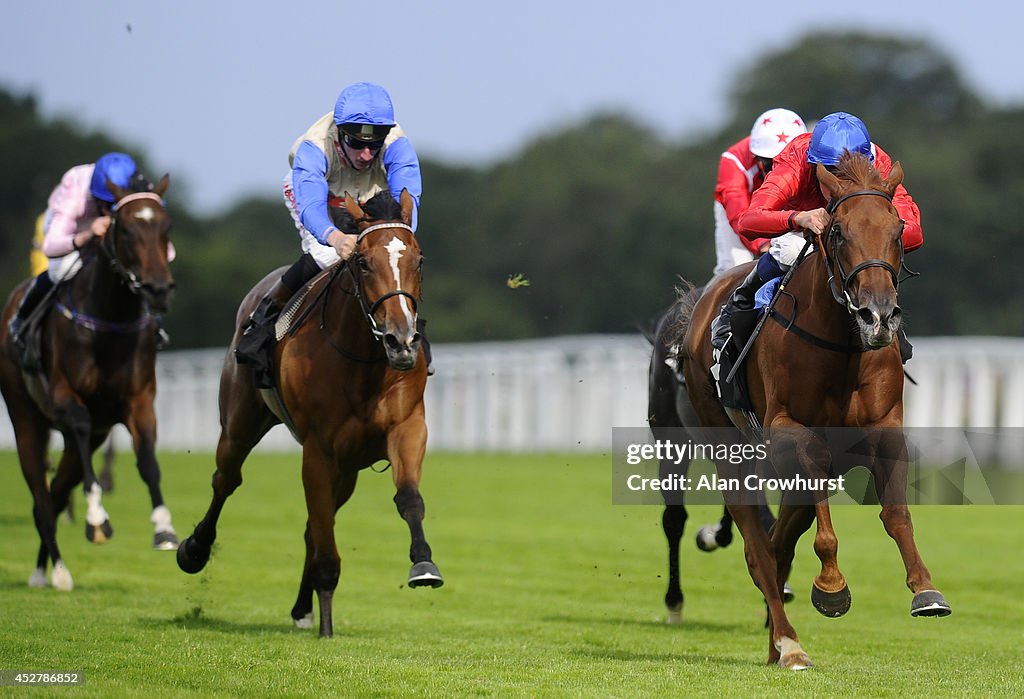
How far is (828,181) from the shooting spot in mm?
7238

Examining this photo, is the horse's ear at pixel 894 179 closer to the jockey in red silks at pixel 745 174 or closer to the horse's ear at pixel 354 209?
the jockey in red silks at pixel 745 174

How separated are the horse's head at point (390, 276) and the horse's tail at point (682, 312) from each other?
2.00m

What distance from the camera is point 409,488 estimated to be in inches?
311

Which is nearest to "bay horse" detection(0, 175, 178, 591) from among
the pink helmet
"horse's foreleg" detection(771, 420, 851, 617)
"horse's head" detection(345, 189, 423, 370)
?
"horse's head" detection(345, 189, 423, 370)

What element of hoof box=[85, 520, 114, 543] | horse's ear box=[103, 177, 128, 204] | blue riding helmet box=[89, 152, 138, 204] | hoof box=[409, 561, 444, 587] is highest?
blue riding helmet box=[89, 152, 138, 204]

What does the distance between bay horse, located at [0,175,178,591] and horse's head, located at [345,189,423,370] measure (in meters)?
2.90

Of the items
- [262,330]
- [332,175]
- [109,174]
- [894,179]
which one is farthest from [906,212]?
[109,174]

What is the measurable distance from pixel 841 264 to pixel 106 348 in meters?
5.57

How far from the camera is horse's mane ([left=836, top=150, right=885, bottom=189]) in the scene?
7203 mm

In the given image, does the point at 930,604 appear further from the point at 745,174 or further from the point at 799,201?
the point at 745,174

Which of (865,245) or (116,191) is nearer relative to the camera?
(865,245)

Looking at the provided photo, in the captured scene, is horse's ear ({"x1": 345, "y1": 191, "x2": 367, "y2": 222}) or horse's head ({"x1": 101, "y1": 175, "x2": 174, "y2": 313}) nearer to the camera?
horse's ear ({"x1": 345, "y1": 191, "x2": 367, "y2": 222})

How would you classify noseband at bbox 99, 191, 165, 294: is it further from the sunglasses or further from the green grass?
the sunglasses

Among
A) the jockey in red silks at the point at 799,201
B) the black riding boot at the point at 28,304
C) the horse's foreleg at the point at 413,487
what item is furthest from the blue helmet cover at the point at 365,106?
the black riding boot at the point at 28,304
